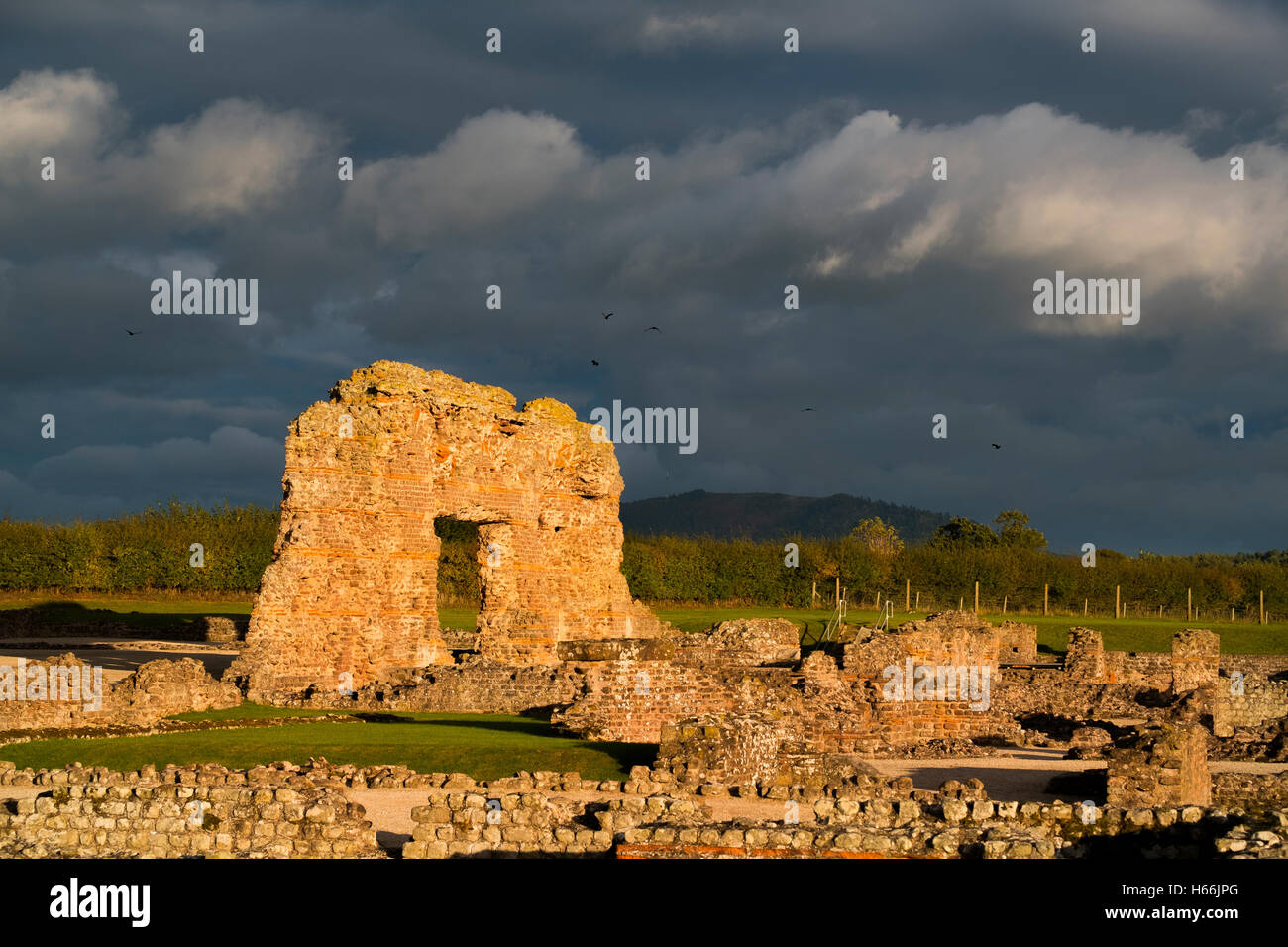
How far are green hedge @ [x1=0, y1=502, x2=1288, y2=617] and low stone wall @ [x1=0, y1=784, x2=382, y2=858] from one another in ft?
141

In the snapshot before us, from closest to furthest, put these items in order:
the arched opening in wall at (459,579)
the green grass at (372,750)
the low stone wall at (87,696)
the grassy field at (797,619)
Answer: the green grass at (372,750)
the low stone wall at (87,696)
the grassy field at (797,619)
the arched opening in wall at (459,579)

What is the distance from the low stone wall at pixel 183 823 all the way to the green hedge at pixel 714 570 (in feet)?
141

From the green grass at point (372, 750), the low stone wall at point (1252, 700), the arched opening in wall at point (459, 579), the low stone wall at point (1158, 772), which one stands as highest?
the arched opening in wall at point (459, 579)

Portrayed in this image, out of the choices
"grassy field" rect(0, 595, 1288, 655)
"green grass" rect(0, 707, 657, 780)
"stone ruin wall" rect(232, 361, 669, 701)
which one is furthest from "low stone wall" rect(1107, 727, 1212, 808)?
"grassy field" rect(0, 595, 1288, 655)

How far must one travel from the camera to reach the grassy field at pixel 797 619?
4406cm

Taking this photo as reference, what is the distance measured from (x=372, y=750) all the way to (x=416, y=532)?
11941 millimetres

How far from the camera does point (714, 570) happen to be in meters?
58.9

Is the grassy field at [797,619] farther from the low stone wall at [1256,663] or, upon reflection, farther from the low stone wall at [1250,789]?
the low stone wall at [1250,789]
